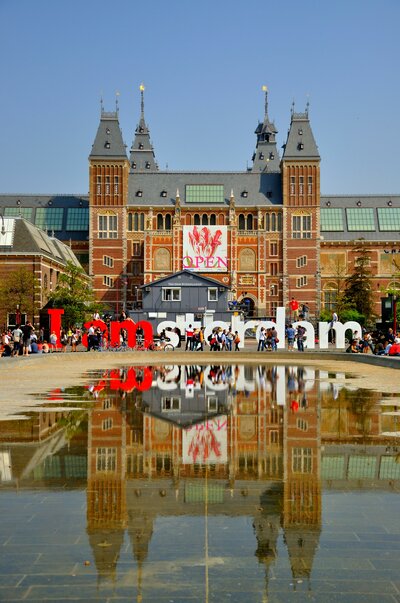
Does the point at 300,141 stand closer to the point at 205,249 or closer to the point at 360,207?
the point at 360,207

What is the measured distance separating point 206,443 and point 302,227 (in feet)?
226

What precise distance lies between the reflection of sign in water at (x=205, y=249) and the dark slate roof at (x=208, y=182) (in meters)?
4.83

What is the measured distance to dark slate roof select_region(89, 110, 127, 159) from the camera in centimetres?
7569

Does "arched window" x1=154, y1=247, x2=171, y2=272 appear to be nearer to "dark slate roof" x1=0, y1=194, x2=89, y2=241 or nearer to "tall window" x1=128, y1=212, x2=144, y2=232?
"tall window" x1=128, y1=212, x2=144, y2=232

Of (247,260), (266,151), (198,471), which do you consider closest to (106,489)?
(198,471)

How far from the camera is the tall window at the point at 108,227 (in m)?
76.2

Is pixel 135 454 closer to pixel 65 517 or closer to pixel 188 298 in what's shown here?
pixel 65 517

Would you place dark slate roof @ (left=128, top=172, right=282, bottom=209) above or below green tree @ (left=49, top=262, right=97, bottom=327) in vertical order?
above

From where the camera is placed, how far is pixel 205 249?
73.4 metres

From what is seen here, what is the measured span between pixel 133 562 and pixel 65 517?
42.9 inches

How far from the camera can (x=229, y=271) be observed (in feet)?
241

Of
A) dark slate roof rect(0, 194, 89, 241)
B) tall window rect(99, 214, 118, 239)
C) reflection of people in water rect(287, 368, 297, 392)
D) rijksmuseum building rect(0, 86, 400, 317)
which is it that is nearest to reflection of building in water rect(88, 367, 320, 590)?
reflection of people in water rect(287, 368, 297, 392)

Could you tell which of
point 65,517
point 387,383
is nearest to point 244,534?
point 65,517

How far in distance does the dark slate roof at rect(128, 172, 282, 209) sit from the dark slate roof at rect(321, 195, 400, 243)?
29.2 feet
